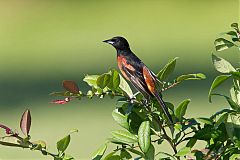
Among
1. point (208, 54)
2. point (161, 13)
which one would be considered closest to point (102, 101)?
point (208, 54)

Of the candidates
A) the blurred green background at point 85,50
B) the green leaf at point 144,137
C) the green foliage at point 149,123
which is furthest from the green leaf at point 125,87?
the blurred green background at point 85,50

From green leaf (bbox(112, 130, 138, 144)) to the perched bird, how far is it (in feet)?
0.39

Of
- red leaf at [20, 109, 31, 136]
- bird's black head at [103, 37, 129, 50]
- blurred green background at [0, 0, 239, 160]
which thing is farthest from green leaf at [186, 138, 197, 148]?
blurred green background at [0, 0, 239, 160]

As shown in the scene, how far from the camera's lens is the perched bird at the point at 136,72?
150 cm

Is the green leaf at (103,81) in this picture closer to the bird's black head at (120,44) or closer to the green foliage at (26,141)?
the green foliage at (26,141)

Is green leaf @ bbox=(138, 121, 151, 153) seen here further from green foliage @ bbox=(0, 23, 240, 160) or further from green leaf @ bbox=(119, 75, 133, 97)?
green leaf @ bbox=(119, 75, 133, 97)

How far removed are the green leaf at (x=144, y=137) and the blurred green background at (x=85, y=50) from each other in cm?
220

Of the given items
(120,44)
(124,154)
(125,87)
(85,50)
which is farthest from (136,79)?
(85,50)

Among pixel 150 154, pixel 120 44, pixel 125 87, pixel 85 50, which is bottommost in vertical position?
pixel 150 154

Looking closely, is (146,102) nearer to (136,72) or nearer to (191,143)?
(191,143)

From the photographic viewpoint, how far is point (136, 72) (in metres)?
1.83

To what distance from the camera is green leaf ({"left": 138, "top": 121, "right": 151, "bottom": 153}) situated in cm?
111

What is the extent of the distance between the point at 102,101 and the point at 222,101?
835 mm

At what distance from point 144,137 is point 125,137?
0.07 metres
